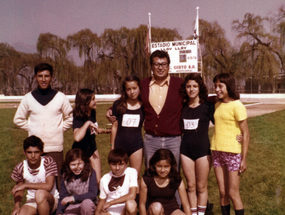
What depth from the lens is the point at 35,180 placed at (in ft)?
9.62

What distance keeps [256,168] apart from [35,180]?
13.0ft

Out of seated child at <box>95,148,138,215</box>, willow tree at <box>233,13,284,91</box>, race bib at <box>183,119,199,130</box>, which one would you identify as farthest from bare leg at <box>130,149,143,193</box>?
Answer: willow tree at <box>233,13,284,91</box>

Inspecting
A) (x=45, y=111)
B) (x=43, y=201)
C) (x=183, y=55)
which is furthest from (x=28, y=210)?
(x=183, y=55)

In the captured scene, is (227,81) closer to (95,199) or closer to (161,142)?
(161,142)

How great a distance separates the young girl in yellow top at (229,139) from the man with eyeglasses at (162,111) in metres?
0.40

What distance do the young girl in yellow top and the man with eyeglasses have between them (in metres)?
0.40

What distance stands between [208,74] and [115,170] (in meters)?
26.8

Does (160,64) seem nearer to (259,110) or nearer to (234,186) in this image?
(234,186)

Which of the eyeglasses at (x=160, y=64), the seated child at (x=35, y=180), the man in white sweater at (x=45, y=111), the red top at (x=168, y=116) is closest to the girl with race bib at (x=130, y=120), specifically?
the red top at (x=168, y=116)

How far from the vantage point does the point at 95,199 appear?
9.67 feet

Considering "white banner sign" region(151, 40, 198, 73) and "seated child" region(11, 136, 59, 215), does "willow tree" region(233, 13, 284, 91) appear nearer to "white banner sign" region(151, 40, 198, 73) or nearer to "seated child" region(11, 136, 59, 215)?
"white banner sign" region(151, 40, 198, 73)

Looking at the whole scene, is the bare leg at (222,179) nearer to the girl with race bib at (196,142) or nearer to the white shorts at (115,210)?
the girl with race bib at (196,142)

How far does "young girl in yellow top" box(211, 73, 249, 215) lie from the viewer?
281cm

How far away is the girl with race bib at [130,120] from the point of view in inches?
122
